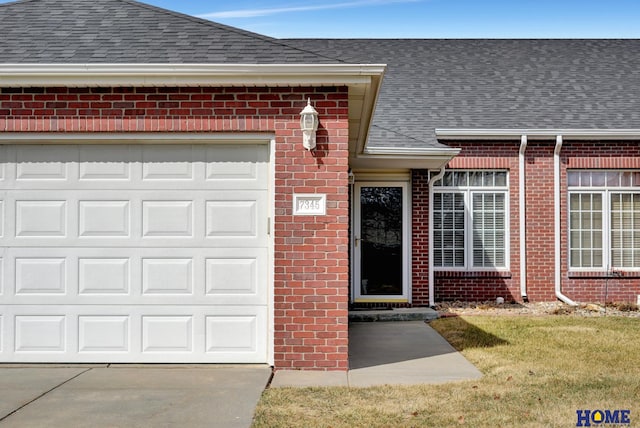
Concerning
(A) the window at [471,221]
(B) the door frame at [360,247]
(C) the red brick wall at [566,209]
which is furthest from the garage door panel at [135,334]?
(C) the red brick wall at [566,209]

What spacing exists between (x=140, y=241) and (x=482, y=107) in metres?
9.16

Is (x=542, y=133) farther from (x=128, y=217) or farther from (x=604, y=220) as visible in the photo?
(x=128, y=217)

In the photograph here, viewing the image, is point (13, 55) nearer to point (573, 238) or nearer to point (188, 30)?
point (188, 30)

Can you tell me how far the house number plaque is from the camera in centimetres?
697

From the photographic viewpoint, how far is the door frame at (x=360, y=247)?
12.5 m

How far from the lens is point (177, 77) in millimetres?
6820

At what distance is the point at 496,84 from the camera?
15281mm

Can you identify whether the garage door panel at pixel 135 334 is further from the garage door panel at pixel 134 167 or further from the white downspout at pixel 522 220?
the white downspout at pixel 522 220

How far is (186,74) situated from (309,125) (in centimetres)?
132

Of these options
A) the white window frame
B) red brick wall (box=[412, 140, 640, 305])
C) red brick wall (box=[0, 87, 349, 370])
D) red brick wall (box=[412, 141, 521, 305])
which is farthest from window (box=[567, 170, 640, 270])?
red brick wall (box=[0, 87, 349, 370])

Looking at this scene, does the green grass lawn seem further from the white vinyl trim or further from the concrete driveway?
the white vinyl trim

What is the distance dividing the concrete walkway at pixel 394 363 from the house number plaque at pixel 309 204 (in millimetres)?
1618

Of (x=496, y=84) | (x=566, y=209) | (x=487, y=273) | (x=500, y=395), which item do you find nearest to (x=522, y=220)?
(x=566, y=209)

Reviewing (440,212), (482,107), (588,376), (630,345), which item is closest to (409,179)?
(440,212)
